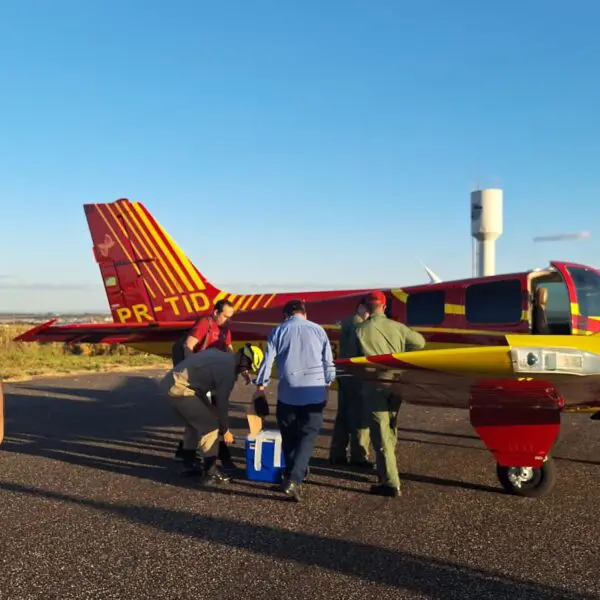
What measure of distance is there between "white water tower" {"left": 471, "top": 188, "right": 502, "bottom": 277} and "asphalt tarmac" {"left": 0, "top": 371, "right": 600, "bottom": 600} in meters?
12.5

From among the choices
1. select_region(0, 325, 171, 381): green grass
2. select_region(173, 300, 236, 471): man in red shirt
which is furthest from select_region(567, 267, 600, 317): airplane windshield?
select_region(0, 325, 171, 381): green grass

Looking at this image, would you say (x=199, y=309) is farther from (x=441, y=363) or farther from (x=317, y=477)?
(x=441, y=363)

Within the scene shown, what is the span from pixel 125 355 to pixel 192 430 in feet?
60.8

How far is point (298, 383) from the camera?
5.14m

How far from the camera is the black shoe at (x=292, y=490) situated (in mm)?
4926

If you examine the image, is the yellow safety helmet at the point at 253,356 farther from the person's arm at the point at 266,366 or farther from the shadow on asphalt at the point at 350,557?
the shadow on asphalt at the point at 350,557

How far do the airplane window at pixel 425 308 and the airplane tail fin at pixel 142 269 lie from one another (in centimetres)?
390

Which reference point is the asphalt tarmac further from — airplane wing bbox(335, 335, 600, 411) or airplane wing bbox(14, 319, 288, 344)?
airplane wing bbox(14, 319, 288, 344)

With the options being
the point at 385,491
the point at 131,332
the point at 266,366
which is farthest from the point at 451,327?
the point at 131,332

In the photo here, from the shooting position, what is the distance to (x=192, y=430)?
5.95 meters

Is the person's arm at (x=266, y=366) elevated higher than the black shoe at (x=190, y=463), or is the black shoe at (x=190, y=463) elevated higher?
the person's arm at (x=266, y=366)

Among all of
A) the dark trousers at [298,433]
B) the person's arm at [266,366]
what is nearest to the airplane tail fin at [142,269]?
the person's arm at [266,366]

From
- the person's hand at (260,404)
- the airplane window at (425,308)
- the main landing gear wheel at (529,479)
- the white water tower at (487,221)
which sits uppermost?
the white water tower at (487,221)

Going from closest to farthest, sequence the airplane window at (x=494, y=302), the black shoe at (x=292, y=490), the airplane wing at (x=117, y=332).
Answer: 1. the black shoe at (x=292, y=490)
2. the airplane window at (x=494, y=302)
3. the airplane wing at (x=117, y=332)
